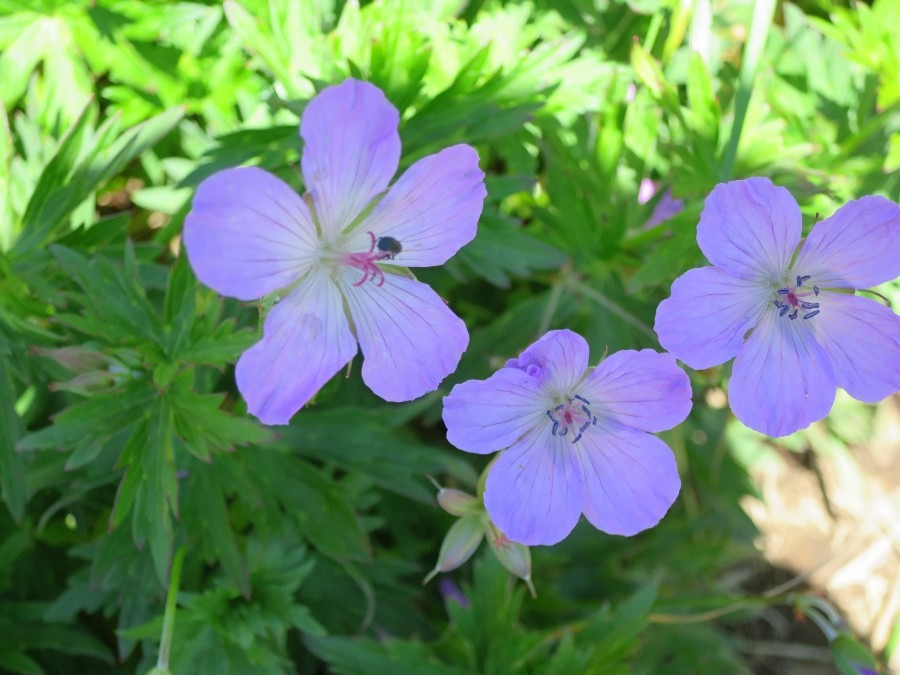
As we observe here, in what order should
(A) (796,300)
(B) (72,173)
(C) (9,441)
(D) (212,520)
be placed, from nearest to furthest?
(A) (796,300) → (C) (9,441) → (D) (212,520) → (B) (72,173)

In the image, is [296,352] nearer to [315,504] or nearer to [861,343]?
[315,504]

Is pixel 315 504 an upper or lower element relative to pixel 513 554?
lower


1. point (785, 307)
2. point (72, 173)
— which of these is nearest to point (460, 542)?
point (785, 307)

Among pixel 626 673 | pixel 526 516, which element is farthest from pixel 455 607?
pixel 526 516

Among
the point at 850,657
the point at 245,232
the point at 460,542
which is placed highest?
the point at 245,232

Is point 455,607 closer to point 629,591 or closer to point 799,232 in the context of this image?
point 629,591

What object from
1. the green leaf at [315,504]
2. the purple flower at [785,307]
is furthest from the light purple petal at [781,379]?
the green leaf at [315,504]

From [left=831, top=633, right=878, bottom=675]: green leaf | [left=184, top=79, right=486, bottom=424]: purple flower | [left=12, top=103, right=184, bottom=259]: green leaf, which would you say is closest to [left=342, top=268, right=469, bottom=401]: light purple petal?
[left=184, top=79, right=486, bottom=424]: purple flower
